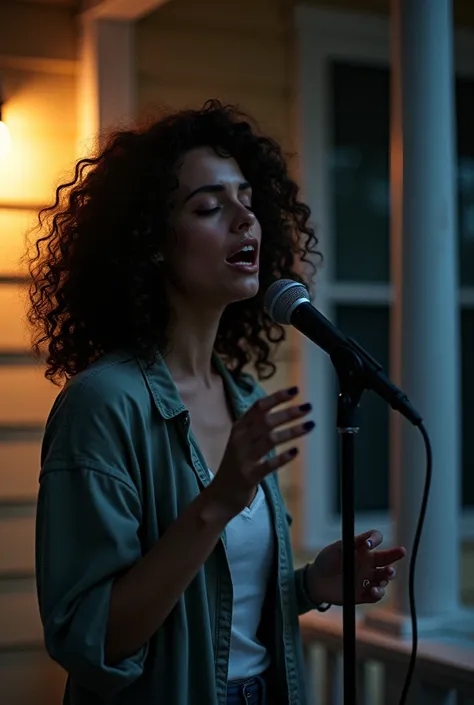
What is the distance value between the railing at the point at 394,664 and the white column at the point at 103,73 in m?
1.47

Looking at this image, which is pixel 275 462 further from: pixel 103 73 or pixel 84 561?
pixel 103 73

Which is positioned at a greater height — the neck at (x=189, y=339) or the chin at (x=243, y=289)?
the chin at (x=243, y=289)

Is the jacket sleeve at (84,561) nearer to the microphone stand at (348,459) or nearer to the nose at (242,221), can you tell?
the microphone stand at (348,459)

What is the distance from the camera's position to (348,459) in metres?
1.58

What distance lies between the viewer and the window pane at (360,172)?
3846 mm

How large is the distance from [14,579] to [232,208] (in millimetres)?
1306

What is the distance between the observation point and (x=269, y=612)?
6.62 feet

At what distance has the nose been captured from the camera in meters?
1.94

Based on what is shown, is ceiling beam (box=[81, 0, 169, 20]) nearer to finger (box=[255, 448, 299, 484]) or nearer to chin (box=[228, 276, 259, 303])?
chin (box=[228, 276, 259, 303])

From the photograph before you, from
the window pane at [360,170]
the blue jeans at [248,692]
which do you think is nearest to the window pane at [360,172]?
the window pane at [360,170]

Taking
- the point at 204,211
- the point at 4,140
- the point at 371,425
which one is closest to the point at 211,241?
the point at 204,211

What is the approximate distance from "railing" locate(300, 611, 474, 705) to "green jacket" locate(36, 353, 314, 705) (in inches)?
21.5

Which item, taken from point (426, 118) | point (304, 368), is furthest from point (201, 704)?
point (304, 368)

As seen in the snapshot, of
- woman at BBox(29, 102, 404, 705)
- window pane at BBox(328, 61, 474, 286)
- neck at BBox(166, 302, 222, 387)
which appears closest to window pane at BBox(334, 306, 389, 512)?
window pane at BBox(328, 61, 474, 286)
